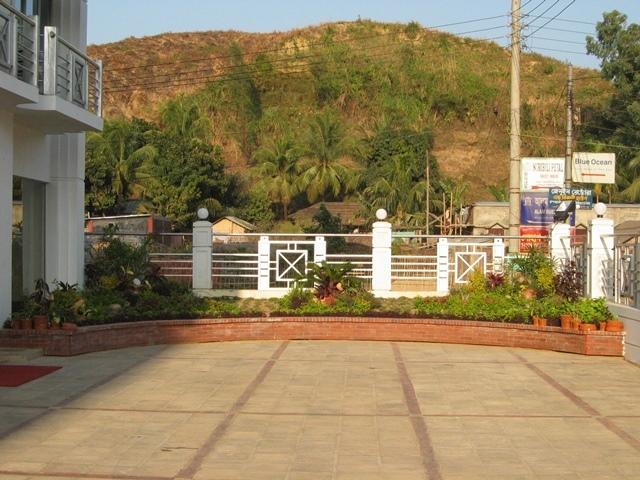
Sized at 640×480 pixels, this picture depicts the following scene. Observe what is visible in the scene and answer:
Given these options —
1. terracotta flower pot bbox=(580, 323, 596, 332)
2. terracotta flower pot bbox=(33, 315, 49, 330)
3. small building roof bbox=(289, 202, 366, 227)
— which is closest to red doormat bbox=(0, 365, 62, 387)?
terracotta flower pot bbox=(33, 315, 49, 330)

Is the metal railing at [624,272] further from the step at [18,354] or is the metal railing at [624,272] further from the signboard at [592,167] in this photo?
the signboard at [592,167]

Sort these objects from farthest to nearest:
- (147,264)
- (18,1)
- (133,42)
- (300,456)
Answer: (133,42) < (147,264) < (18,1) < (300,456)

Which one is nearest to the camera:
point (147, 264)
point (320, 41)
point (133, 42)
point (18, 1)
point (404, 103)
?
point (18, 1)

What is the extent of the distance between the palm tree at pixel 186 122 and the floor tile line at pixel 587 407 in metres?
37.4

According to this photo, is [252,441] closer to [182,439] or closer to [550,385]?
[182,439]

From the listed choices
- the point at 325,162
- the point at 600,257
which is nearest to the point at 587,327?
the point at 600,257

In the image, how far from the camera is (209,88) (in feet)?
204

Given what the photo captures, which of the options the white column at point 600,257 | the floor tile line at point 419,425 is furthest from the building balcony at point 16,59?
the white column at point 600,257

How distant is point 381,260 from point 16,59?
9658 millimetres

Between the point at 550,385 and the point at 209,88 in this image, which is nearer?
the point at 550,385

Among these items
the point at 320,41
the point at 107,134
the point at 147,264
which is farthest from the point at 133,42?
the point at 147,264

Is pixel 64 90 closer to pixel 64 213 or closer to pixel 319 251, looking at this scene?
pixel 64 213

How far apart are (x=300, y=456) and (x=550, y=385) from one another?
4.90 meters

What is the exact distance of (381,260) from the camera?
749 inches
